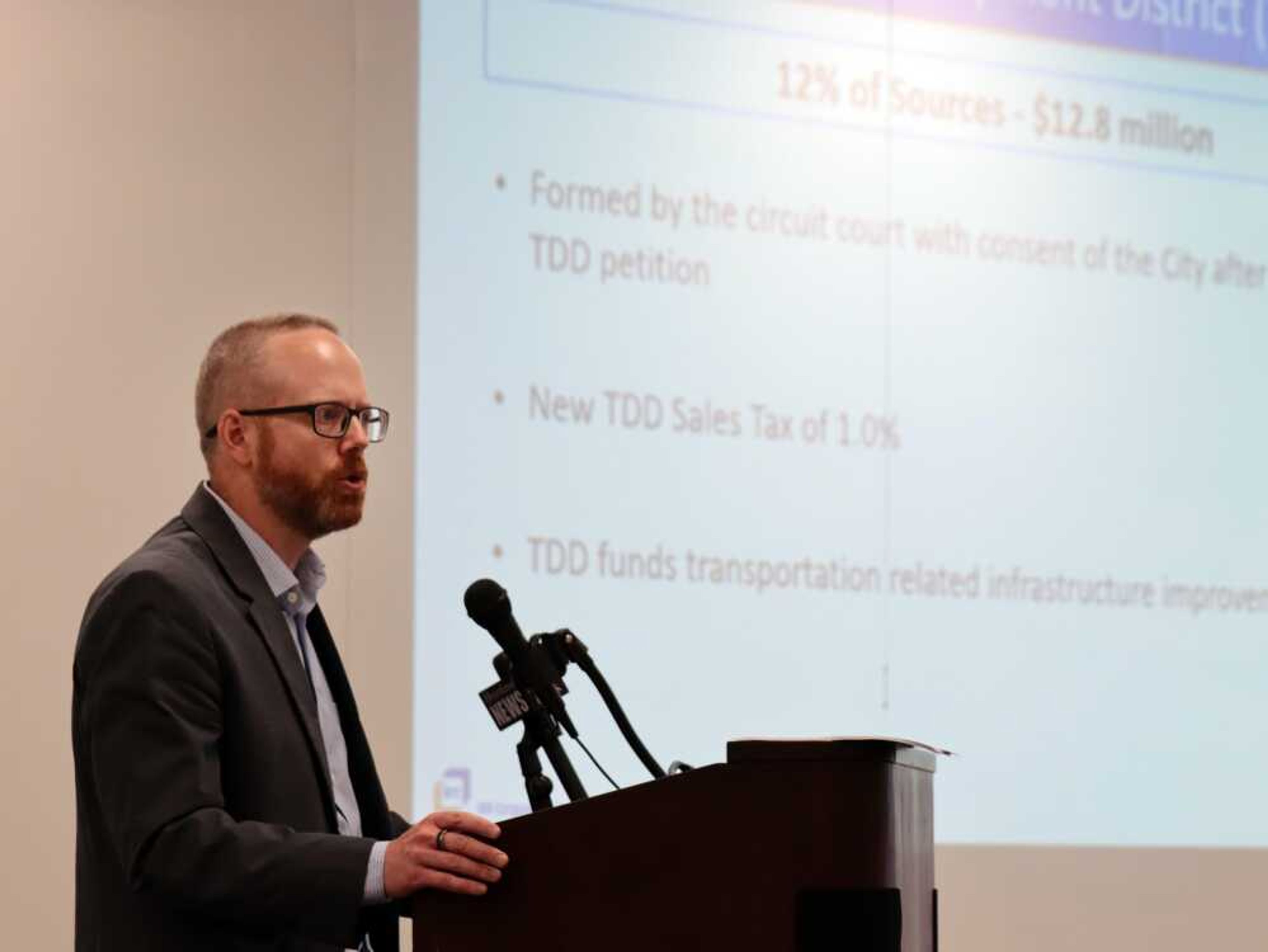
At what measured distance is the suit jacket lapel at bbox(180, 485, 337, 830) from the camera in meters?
2.45

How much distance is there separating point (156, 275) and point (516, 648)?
1972 millimetres

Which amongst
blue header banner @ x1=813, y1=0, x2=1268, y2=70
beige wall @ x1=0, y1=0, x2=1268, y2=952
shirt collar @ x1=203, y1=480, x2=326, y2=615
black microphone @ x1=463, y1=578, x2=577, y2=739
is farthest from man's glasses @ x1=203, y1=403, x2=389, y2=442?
blue header banner @ x1=813, y1=0, x2=1268, y2=70

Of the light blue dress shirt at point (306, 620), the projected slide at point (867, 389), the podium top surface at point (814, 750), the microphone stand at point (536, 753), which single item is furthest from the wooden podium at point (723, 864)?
the projected slide at point (867, 389)

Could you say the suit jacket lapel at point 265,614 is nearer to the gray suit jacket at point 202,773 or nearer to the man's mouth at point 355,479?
the gray suit jacket at point 202,773

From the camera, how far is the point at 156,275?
155 inches

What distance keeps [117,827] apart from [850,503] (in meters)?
2.50

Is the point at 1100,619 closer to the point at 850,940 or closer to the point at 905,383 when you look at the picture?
the point at 905,383

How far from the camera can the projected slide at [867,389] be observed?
413cm

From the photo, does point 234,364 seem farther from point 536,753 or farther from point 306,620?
point 536,753

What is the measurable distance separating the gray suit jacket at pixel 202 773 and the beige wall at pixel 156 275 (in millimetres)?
1338

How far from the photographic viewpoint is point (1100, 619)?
15.3 ft

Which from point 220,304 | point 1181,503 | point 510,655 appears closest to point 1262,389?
point 1181,503

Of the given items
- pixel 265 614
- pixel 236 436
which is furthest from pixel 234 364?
pixel 265 614

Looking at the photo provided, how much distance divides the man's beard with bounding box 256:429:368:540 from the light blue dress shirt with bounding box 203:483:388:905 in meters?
0.06
